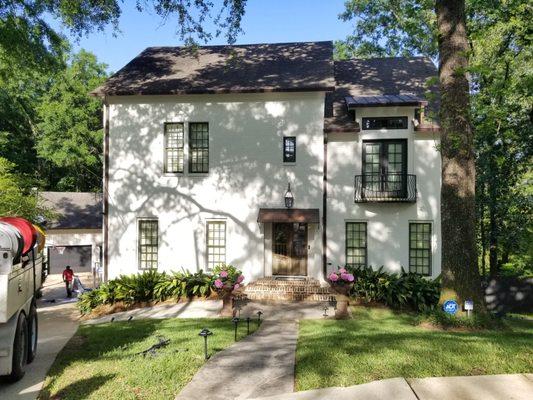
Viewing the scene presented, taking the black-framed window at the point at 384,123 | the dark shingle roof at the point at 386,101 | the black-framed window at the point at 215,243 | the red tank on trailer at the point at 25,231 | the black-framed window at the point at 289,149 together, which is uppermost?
the dark shingle roof at the point at 386,101

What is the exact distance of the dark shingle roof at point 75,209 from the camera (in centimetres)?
2661

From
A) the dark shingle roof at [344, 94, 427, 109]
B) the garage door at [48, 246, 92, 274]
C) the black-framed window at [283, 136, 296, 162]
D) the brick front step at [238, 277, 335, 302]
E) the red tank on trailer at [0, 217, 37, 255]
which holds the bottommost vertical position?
the garage door at [48, 246, 92, 274]

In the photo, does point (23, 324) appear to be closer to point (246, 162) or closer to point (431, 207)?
point (246, 162)

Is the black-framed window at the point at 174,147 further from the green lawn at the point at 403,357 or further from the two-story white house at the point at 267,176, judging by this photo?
the green lawn at the point at 403,357

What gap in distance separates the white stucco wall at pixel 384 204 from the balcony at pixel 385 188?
10.7 inches

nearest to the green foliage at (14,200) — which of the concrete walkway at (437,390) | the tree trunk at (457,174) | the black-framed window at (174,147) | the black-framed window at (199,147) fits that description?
the black-framed window at (174,147)

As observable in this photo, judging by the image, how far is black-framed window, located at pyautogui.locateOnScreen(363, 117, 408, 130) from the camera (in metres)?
15.3

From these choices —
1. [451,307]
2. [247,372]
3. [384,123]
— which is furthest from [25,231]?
[384,123]

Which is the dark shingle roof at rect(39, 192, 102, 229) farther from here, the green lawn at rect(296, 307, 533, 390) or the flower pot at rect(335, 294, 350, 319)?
the green lawn at rect(296, 307, 533, 390)

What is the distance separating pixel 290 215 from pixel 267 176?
1858 mm

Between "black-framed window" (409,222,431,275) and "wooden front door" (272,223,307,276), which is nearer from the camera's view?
"black-framed window" (409,222,431,275)

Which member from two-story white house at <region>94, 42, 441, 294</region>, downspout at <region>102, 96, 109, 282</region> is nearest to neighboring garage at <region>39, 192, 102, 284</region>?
downspout at <region>102, 96, 109, 282</region>

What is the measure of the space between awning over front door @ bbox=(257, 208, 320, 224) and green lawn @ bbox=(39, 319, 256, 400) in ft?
16.6

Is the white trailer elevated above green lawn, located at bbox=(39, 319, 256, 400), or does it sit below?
above
